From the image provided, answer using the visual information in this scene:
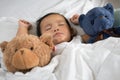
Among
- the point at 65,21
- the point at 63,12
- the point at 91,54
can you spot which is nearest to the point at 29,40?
the point at 91,54

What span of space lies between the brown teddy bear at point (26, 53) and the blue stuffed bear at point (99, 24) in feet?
0.85

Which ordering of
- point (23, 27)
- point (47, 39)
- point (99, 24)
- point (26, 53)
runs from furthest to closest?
point (23, 27) → point (99, 24) → point (47, 39) → point (26, 53)

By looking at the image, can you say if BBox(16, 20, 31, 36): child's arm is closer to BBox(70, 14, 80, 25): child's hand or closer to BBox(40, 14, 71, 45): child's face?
BBox(40, 14, 71, 45): child's face

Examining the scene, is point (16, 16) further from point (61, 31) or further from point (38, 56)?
point (38, 56)

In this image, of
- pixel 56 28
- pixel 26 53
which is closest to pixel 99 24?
pixel 56 28

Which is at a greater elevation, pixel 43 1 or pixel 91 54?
pixel 43 1

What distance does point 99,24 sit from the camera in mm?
1081

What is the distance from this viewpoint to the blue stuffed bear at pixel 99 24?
108 cm

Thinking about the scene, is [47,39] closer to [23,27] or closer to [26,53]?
[26,53]

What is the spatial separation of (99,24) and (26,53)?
→ 0.40m

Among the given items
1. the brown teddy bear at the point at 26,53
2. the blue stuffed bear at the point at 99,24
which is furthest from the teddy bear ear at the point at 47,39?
the blue stuffed bear at the point at 99,24

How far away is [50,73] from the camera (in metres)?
0.91

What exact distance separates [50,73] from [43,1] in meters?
0.82

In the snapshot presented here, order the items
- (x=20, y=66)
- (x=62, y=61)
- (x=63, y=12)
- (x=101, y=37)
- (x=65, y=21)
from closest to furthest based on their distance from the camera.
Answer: (x=20, y=66)
(x=62, y=61)
(x=101, y=37)
(x=65, y=21)
(x=63, y=12)
